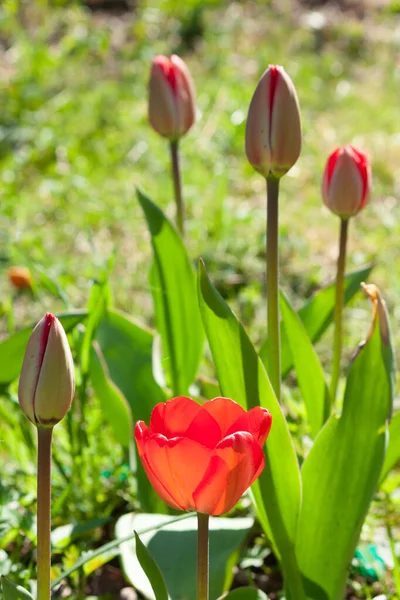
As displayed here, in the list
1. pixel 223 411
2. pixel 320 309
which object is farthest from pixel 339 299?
pixel 223 411

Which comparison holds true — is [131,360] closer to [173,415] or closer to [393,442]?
[393,442]

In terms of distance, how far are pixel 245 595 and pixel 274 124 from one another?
66cm

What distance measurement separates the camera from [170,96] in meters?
1.54

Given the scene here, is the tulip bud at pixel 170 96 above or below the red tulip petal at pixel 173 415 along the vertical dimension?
above

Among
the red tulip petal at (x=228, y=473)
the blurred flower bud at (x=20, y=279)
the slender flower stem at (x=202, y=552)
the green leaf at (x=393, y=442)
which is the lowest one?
the blurred flower bud at (x=20, y=279)

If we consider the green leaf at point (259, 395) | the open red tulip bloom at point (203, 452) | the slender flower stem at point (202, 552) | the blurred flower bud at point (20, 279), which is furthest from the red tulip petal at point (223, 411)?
the blurred flower bud at point (20, 279)

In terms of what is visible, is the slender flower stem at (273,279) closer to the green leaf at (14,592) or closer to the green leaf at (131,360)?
the green leaf at (131,360)

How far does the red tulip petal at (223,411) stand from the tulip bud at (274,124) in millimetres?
361

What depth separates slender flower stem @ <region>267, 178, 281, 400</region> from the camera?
1224 mm

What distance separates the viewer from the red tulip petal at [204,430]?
100 centimetres

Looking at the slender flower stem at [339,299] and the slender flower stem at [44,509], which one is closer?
the slender flower stem at [44,509]

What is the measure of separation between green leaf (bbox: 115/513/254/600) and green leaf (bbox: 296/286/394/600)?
0.16 meters

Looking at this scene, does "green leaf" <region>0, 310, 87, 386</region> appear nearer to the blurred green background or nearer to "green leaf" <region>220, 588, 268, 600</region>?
the blurred green background

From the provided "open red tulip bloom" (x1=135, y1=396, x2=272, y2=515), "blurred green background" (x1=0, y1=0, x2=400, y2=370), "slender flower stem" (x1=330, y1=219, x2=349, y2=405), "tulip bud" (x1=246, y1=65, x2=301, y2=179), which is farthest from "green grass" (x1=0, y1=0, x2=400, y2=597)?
"open red tulip bloom" (x1=135, y1=396, x2=272, y2=515)
